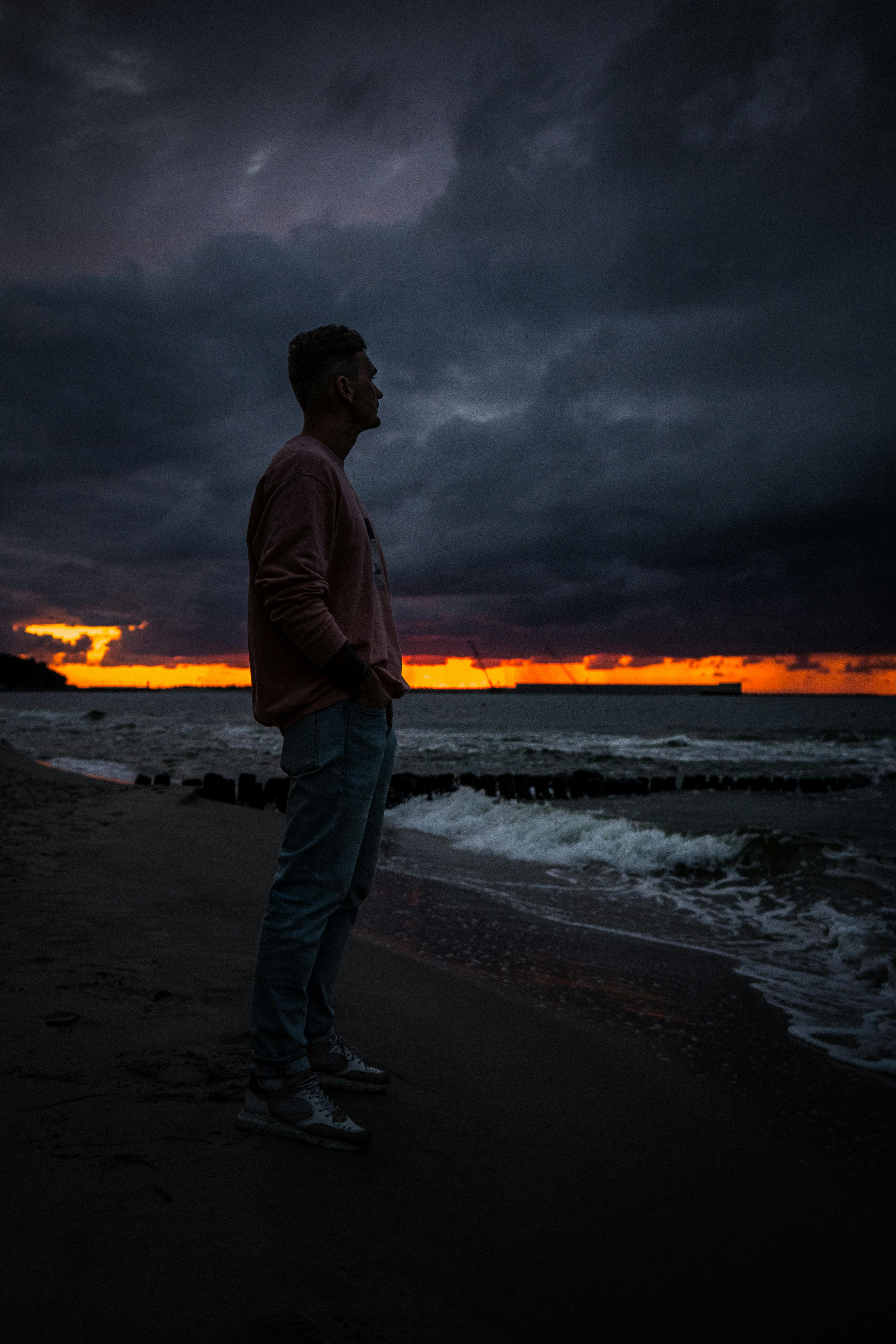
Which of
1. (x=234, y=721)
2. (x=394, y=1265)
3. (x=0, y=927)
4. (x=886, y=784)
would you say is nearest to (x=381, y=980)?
(x=0, y=927)

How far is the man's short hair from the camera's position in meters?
2.43

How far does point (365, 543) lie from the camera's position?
92.4 inches

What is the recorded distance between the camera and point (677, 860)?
863 centimetres

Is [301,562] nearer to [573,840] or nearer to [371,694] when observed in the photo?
[371,694]

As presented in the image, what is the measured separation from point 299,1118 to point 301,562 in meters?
1.55

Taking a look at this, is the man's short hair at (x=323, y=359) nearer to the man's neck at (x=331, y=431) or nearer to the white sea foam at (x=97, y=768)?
the man's neck at (x=331, y=431)

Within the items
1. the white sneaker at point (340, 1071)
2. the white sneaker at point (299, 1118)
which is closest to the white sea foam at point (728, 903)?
the white sneaker at point (340, 1071)

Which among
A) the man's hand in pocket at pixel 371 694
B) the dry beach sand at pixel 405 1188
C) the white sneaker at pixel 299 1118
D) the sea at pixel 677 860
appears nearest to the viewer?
the dry beach sand at pixel 405 1188

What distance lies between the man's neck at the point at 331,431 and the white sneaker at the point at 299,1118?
6.46 feet

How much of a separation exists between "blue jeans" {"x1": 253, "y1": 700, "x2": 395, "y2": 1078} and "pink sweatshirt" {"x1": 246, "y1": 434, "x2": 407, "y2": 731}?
0.11 m

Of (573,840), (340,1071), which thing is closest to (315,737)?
(340,1071)

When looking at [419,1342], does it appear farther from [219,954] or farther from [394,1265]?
[219,954]

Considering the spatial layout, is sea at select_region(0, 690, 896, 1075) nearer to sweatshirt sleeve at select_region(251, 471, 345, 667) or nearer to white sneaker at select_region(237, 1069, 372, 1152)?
white sneaker at select_region(237, 1069, 372, 1152)

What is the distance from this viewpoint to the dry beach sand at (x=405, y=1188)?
4.76ft
